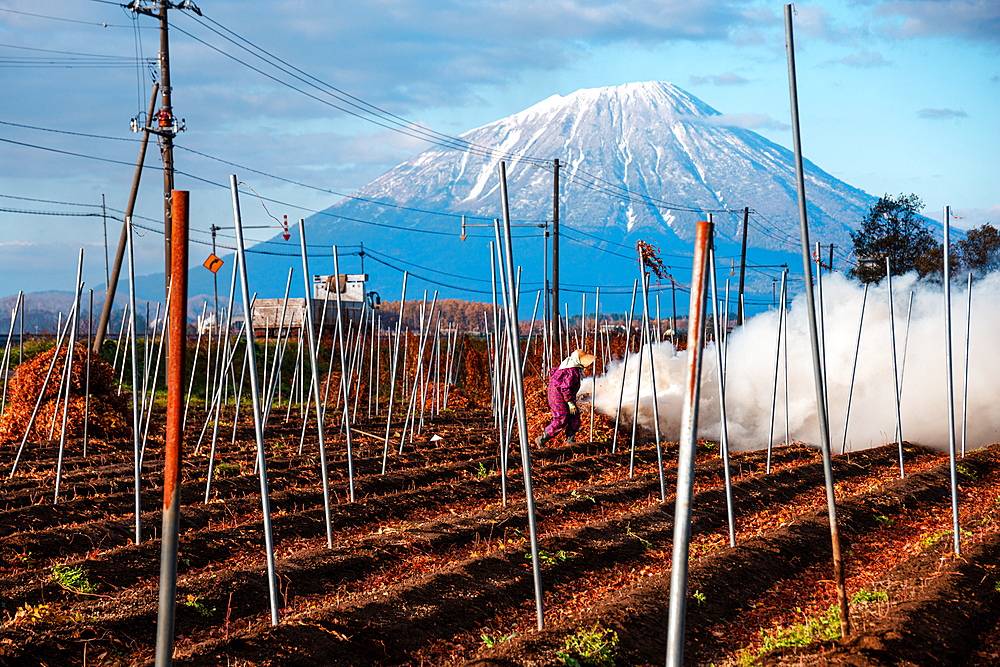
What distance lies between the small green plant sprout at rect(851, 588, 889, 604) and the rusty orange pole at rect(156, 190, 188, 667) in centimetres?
460

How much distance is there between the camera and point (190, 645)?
16.1ft

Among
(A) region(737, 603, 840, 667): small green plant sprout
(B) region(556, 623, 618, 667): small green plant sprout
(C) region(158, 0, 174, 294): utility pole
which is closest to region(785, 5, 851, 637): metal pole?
(A) region(737, 603, 840, 667): small green plant sprout

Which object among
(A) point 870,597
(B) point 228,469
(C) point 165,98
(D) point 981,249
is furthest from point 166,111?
(D) point 981,249

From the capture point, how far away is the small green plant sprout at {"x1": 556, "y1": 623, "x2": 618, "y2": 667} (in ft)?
14.6

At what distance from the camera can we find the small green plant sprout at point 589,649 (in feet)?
14.6

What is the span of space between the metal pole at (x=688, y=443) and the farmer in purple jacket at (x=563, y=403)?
8384 mm

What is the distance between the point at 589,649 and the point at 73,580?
3.71m

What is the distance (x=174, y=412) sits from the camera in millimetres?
2566

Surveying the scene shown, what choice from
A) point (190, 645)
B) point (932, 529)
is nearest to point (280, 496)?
point (190, 645)

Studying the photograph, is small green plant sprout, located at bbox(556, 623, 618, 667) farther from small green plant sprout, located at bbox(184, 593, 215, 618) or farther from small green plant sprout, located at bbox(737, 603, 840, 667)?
small green plant sprout, located at bbox(184, 593, 215, 618)

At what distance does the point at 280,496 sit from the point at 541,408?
507 cm

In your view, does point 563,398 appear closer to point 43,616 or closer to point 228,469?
point 228,469

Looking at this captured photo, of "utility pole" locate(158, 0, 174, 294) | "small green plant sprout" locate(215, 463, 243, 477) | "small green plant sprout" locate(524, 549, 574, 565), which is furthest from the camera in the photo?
"utility pole" locate(158, 0, 174, 294)

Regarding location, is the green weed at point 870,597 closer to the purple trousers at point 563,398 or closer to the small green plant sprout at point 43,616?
the small green plant sprout at point 43,616
